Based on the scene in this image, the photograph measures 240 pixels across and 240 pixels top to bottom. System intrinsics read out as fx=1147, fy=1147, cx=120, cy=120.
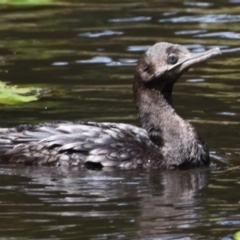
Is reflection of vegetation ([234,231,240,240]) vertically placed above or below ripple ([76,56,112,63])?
below

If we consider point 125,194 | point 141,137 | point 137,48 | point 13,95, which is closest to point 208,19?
point 137,48

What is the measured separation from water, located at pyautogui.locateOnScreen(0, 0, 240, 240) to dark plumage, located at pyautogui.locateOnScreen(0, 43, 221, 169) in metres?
0.19

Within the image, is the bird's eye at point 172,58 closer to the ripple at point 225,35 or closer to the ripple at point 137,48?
the ripple at point 137,48

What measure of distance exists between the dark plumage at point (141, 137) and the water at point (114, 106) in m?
0.19

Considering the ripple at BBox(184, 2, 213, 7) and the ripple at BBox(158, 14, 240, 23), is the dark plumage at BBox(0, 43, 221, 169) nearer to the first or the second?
the ripple at BBox(158, 14, 240, 23)

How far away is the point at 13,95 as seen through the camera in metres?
14.5

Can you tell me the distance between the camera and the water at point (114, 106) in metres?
9.99

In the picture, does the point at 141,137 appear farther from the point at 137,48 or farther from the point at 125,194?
the point at 137,48

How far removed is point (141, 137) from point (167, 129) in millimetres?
312

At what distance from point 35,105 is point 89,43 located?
3.87 metres

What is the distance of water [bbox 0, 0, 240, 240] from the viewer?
9992mm

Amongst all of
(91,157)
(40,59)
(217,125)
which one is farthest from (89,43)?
(91,157)

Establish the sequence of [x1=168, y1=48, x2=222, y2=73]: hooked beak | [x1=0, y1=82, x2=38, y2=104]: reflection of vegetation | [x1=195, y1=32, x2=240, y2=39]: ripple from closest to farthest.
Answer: [x1=168, y1=48, x2=222, y2=73]: hooked beak
[x1=0, y1=82, x2=38, y2=104]: reflection of vegetation
[x1=195, y1=32, x2=240, y2=39]: ripple

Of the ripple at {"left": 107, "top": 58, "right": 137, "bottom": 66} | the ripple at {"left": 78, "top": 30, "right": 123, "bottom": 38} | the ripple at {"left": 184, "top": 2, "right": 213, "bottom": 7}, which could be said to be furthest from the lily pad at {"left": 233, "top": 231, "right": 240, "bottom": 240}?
the ripple at {"left": 184, "top": 2, "right": 213, "bottom": 7}
